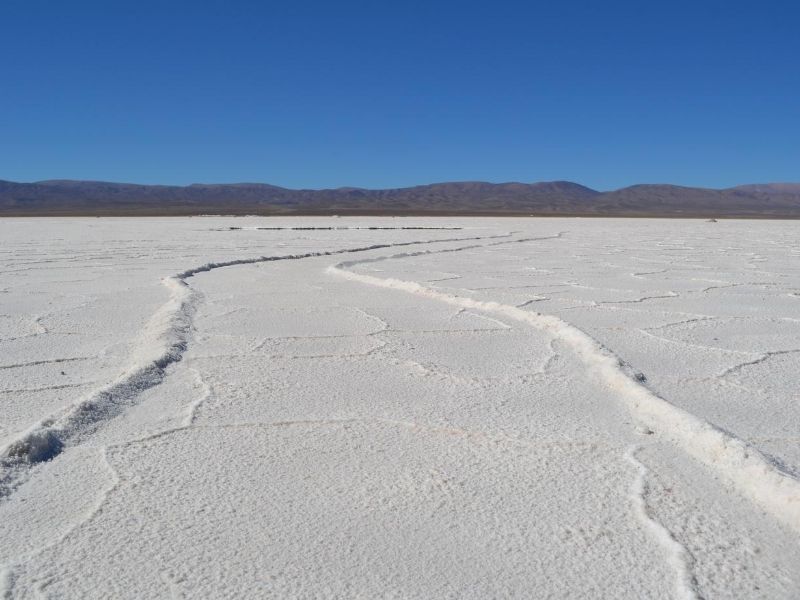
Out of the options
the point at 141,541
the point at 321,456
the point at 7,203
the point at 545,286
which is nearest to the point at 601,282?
the point at 545,286

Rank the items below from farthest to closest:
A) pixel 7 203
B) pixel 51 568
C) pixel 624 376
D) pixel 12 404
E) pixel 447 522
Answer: pixel 7 203 < pixel 624 376 < pixel 12 404 < pixel 447 522 < pixel 51 568

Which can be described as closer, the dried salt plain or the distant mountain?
the dried salt plain

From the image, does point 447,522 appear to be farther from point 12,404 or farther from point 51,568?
point 12,404

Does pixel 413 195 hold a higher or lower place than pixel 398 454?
lower

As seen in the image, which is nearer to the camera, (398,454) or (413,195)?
(398,454)

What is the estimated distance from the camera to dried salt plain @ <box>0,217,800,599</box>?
4.36 ft

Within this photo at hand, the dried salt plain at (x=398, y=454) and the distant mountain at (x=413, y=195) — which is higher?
the dried salt plain at (x=398, y=454)

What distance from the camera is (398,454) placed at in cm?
188

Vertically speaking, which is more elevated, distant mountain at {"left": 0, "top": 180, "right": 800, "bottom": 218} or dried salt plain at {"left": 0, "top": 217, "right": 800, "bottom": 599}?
dried salt plain at {"left": 0, "top": 217, "right": 800, "bottom": 599}

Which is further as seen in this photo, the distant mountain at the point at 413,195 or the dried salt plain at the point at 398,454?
the distant mountain at the point at 413,195

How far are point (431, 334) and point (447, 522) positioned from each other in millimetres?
1941

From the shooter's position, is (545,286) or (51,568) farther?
(545,286)

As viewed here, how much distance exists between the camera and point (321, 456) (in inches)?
73.4

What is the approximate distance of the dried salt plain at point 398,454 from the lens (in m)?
1.33
